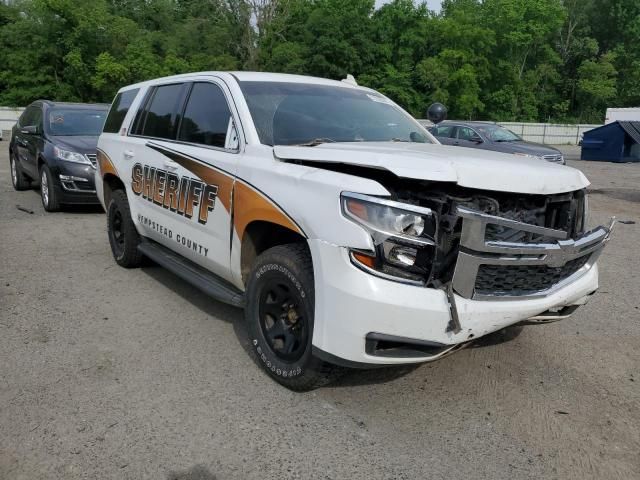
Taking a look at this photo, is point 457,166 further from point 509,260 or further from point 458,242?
point 509,260

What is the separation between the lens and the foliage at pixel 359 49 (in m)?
44.1

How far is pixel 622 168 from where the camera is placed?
20156 millimetres

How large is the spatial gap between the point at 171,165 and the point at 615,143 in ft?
73.6

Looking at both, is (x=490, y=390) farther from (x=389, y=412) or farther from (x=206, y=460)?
(x=206, y=460)

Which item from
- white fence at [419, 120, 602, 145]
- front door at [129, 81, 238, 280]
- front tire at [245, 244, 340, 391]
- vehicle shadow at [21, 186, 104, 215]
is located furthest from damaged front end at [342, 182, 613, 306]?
white fence at [419, 120, 602, 145]

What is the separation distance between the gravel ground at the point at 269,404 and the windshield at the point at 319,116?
1577 millimetres

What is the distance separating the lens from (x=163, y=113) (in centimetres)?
498

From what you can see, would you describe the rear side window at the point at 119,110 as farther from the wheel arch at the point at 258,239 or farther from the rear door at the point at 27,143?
the rear door at the point at 27,143

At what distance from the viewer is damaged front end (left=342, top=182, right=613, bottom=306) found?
274 cm

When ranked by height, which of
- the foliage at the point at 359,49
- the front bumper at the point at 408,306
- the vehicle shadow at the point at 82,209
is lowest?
the vehicle shadow at the point at 82,209

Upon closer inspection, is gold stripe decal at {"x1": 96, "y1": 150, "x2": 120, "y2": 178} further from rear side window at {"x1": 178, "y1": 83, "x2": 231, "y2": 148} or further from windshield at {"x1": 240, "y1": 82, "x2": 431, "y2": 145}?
windshield at {"x1": 240, "y1": 82, "x2": 431, "y2": 145}

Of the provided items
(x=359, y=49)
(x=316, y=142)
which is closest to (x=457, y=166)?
(x=316, y=142)

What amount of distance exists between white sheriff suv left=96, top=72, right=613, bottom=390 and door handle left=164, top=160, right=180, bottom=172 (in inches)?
1.7

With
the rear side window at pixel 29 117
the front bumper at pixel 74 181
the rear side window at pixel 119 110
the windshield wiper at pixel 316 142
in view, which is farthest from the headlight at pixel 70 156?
the windshield wiper at pixel 316 142
